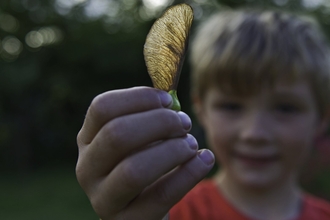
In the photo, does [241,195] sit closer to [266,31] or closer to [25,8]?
[266,31]

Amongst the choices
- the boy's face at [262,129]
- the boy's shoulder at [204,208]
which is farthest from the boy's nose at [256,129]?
the boy's shoulder at [204,208]

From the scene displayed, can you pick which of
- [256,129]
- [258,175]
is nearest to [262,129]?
[256,129]

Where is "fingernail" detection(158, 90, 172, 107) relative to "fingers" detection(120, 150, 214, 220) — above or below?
above

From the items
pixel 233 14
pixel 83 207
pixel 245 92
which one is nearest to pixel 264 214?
pixel 245 92

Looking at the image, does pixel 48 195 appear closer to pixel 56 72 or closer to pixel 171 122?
pixel 56 72

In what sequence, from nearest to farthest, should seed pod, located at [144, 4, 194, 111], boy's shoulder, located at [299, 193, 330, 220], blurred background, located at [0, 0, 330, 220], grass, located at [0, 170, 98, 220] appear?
seed pod, located at [144, 4, 194, 111], boy's shoulder, located at [299, 193, 330, 220], grass, located at [0, 170, 98, 220], blurred background, located at [0, 0, 330, 220]

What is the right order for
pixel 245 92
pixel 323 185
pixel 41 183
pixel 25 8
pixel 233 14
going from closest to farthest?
pixel 245 92
pixel 233 14
pixel 323 185
pixel 41 183
pixel 25 8

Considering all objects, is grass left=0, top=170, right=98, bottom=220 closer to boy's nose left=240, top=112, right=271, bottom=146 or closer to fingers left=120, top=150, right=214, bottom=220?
boy's nose left=240, top=112, right=271, bottom=146

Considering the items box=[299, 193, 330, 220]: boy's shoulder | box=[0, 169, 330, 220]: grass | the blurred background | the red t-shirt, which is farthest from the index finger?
the blurred background

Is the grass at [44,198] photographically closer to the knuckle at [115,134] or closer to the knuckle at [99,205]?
the knuckle at [99,205]
